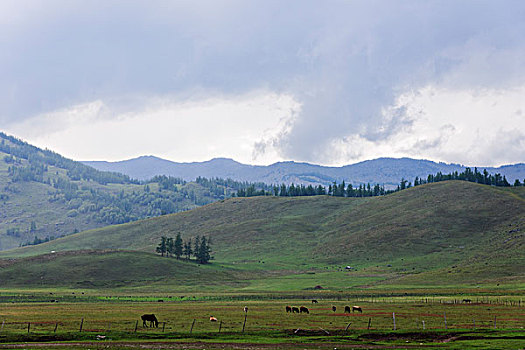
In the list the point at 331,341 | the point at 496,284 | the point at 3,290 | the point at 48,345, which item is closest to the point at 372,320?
the point at 331,341

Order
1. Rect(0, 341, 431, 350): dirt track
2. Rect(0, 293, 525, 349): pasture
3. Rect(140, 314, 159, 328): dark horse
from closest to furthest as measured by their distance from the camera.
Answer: Rect(0, 341, 431, 350): dirt track → Rect(0, 293, 525, 349): pasture → Rect(140, 314, 159, 328): dark horse

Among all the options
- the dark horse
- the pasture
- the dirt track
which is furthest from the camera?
the dark horse

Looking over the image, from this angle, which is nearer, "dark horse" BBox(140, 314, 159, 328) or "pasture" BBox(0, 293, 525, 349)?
"pasture" BBox(0, 293, 525, 349)

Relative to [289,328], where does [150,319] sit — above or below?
below

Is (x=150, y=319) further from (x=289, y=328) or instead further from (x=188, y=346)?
(x=188, y=346)

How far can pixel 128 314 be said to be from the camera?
298 ft

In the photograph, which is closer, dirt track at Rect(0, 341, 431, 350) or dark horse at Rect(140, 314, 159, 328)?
dirt track at Rect(0, 341, 431, 350)

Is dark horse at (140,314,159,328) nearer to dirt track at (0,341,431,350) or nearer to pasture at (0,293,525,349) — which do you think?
pasture at (0,293,525,349)

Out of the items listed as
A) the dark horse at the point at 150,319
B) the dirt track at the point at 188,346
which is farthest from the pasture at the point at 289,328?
the dark horse at the point at 150,319

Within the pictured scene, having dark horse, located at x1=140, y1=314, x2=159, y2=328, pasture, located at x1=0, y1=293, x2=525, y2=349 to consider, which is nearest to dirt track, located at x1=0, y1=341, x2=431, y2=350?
pasture, located at x1=0, y1=293, x2=525, y2=349

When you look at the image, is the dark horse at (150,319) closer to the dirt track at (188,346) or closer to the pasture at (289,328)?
the pasture at (289,328)

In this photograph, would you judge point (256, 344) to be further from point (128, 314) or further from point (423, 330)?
point (128, 314)

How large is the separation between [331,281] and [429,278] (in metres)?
31.2

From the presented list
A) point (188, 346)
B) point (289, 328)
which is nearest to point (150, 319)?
point (289, 328)
